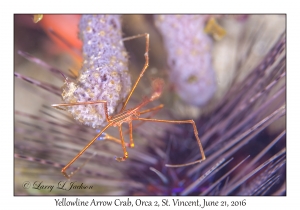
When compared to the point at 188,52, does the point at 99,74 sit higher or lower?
lower

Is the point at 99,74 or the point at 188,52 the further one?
the point at 188,52

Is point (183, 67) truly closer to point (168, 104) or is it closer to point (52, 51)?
point (168, 104)

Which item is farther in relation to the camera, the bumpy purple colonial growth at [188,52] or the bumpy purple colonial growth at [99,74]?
the bumpy purple colonial growth at [188,52]

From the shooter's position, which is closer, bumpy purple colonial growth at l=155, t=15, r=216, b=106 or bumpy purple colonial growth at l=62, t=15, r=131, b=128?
bumpy purple colonial growth at l=62, t=15, r=131, b=128

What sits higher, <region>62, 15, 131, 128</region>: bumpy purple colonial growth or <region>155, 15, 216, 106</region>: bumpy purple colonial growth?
<region>155, 15, 216, 106</region>: bumpy purple colonial growth

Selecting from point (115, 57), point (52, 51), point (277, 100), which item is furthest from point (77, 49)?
point (277, 100)
